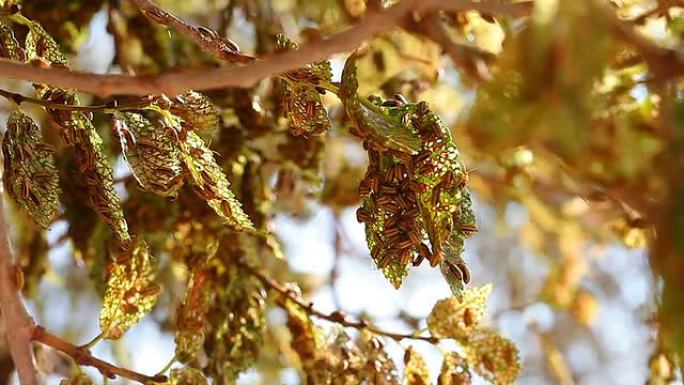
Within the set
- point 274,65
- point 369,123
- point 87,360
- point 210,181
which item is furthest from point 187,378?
point 274,65

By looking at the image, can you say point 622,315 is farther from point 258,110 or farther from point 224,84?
point 224,84

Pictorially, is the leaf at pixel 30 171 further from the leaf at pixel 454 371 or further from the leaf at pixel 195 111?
the leaf at pixel 454 371

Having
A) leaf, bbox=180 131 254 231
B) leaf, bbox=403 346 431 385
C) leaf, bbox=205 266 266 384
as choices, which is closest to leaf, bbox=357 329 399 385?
leaf, bbox=403 346 431 385

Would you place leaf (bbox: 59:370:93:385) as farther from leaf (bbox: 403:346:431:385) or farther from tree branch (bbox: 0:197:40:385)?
leaf (bbox: 403:346:431:385)

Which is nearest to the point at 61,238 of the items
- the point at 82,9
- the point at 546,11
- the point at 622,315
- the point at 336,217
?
the point at 82,9

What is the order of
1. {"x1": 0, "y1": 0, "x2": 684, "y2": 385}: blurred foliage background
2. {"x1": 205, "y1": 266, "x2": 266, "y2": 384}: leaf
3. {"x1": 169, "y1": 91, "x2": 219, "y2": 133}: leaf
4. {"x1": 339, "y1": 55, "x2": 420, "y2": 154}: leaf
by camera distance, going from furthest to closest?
{"x1": 205, "y1": 266, "x2": 266, "y2": 384}: leaf
{"x1": 169, "y1": 91, "x2": 219, "y2": 133}: leaf
{"x1": 339, "y1": 55, "x2": 420, "y2": 154}: leaf
{"x1": 0, "y1": 0, "x2": 684, "y2": 385}: blurred foliage background
